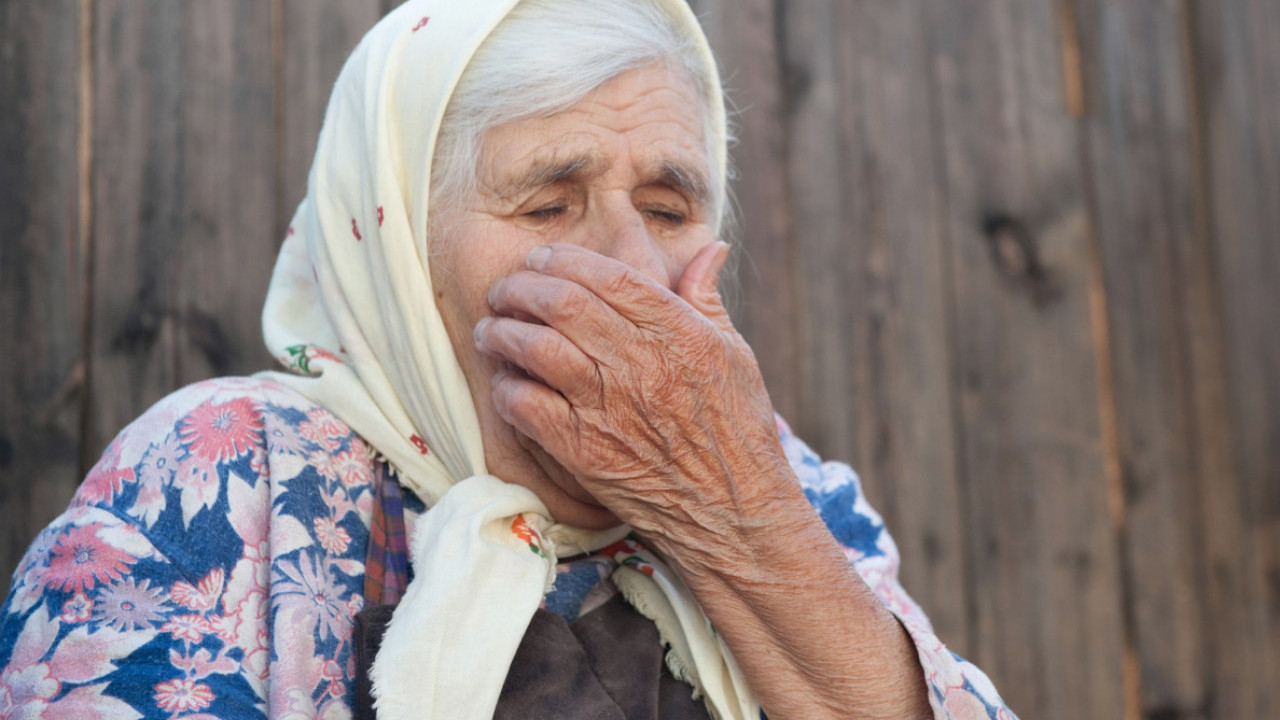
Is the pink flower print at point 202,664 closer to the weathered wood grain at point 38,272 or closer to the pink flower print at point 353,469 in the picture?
the pink flower print at point 353,469

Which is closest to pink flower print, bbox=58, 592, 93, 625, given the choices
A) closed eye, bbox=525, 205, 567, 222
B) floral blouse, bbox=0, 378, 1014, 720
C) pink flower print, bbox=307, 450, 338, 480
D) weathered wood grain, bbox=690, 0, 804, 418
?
floral blouse, bbox=0, 378, 1014, 720

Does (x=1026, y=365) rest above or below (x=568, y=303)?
below

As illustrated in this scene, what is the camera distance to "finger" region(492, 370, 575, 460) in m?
1.50

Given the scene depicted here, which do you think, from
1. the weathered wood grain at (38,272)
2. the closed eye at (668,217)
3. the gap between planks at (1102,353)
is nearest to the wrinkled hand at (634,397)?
the closed eye at (668,217)

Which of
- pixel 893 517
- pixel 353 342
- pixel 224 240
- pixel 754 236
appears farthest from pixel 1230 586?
pixel 224 240

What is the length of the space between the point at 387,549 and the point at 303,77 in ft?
3.85

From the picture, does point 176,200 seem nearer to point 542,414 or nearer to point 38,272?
point 38,272

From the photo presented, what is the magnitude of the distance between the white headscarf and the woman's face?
0.04 metres

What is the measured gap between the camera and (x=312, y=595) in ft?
4.65

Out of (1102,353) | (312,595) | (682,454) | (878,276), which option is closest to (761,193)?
(878,276)

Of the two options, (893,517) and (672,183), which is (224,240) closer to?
(672,183)

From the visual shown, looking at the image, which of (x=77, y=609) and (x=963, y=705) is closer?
(x=77, y=609)

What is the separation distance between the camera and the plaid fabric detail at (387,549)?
4.99 ft

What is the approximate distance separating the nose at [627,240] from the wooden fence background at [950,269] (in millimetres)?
872
